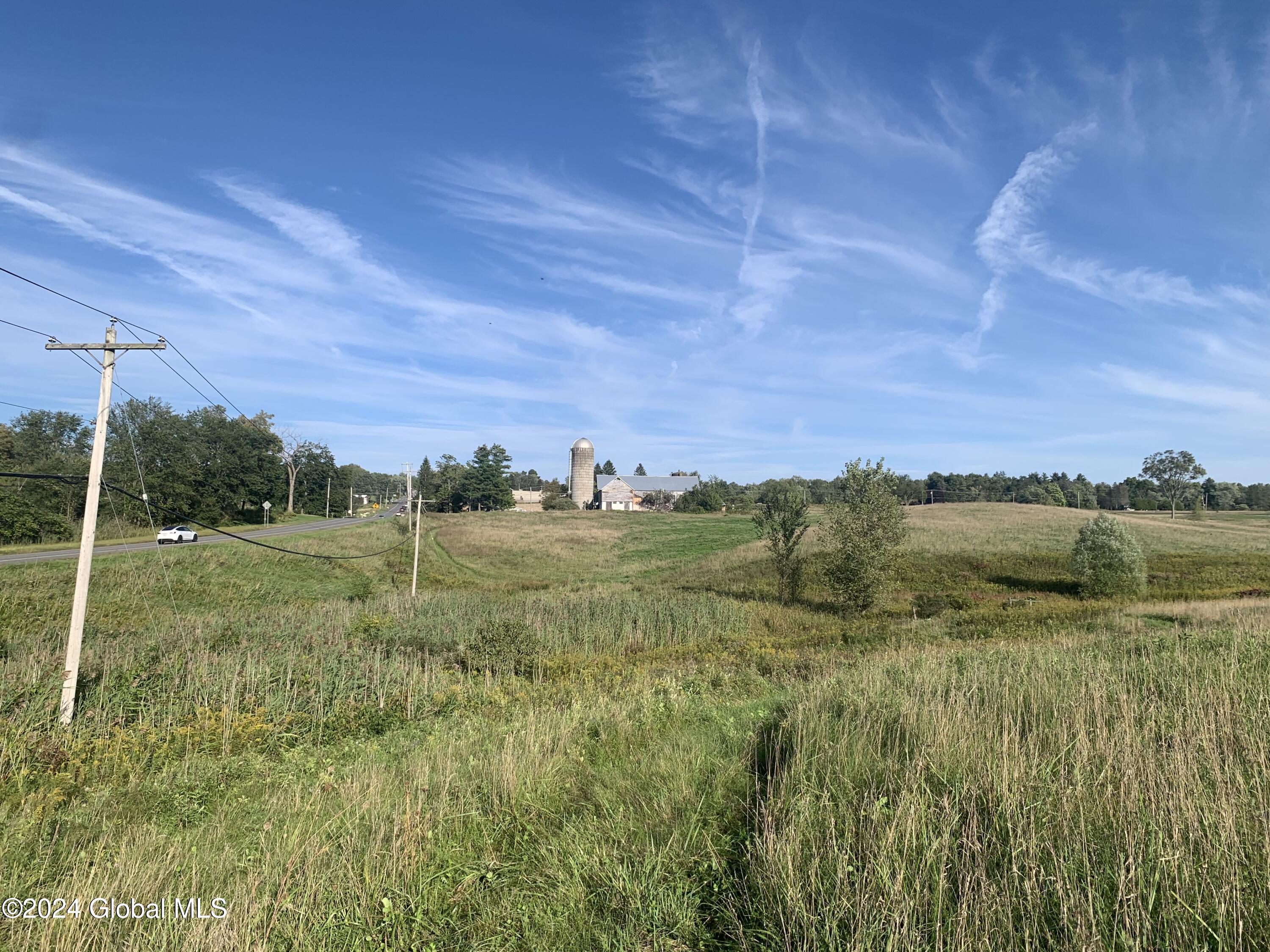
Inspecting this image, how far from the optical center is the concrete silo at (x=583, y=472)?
147125 mm

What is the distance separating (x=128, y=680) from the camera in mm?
12688

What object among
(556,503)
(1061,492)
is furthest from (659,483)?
(1061,492)

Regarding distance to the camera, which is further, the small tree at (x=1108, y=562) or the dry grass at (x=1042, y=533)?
the dry grass at (x=1042, y=533)

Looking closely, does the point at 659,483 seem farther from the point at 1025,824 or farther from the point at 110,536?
the point at 1025,824

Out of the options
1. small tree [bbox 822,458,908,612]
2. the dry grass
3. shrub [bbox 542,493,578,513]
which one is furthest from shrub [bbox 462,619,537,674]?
shrub [bbox 542,493,578,513]

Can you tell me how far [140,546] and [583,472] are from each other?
114539 mm

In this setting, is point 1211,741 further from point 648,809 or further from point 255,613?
point 255,613

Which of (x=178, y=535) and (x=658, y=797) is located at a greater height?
(x=658, y=797)

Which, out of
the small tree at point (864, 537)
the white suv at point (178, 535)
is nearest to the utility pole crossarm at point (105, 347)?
the small tree at point (864, 537)

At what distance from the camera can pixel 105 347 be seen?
38.2 feet

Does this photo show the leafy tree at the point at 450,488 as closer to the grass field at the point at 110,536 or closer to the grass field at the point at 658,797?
the grass field at the point at 110,536

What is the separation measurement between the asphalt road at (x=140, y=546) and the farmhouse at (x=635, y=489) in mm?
73369

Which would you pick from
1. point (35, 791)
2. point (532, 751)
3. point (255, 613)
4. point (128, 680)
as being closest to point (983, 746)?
point (532, 751)

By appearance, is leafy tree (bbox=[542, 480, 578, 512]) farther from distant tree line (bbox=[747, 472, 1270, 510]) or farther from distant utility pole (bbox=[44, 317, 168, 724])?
distant utility pole (bbox=[44, 317, 168, 724])
